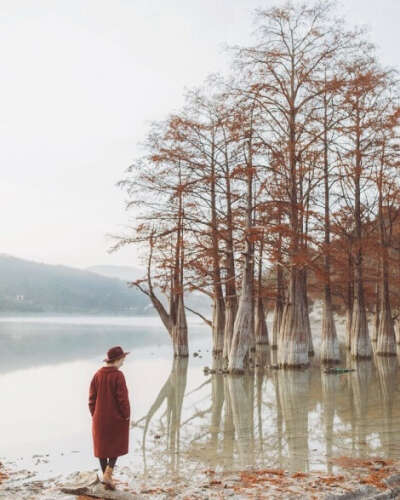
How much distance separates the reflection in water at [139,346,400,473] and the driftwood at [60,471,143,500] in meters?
1.45

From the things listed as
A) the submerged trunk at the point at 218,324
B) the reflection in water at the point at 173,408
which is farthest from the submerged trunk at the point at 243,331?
the submerged trunk at the point at 218,324

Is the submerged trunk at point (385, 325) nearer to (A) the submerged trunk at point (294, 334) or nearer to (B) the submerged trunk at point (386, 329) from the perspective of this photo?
(B) the submerged trunk at point (386, 329)

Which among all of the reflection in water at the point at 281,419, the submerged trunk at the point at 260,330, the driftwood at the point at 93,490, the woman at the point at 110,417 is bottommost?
the reflection in water at the point at 281,419

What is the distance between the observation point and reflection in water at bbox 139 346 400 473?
9.13 metres

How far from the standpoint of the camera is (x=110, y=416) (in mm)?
7219

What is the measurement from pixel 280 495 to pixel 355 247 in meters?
21.0

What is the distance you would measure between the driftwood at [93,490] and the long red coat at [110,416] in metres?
0.34

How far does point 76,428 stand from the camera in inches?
484

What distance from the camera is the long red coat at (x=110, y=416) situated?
284 inches

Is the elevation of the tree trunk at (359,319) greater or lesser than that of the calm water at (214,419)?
greater

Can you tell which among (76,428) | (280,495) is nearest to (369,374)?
(76,428)

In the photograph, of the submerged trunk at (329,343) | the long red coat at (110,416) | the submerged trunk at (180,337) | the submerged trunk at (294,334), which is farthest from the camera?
the submerged trunk at (180,337)

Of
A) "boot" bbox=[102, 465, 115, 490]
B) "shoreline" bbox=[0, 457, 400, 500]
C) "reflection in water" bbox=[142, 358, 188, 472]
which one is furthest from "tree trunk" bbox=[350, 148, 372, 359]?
"boot" bbox=[102, 465, 115, 490]

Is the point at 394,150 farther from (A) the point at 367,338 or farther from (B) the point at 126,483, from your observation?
(B) the point at 126,483
